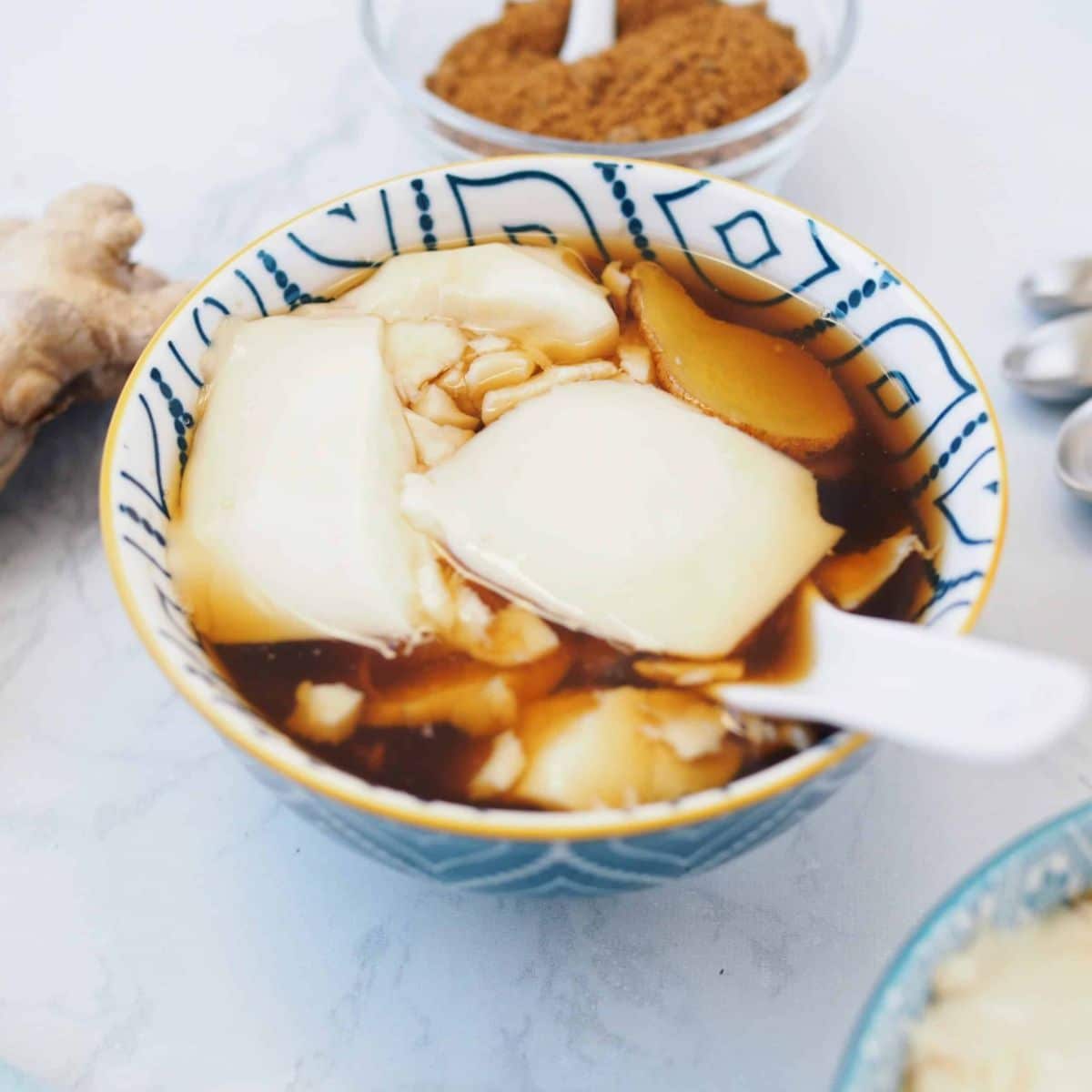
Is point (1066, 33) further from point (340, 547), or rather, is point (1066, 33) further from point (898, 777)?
point (340, 547)

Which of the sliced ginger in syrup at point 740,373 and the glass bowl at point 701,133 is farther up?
the glass bowl at point 701,133

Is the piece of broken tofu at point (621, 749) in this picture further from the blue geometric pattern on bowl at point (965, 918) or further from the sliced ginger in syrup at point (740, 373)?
the sliced ginger in syrup at point (740, 373)

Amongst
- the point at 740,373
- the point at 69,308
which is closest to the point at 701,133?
the point at 740,373

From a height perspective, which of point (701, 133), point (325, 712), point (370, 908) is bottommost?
point (370, 908)

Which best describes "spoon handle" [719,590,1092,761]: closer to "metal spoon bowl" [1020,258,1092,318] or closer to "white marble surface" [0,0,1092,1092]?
"white marble surface" [0,0,1092,1092]

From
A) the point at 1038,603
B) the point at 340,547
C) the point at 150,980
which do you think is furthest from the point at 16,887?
the point at 1038,603

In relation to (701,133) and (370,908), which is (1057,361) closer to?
(701,133)

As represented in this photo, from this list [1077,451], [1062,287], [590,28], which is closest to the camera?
[1077,451]

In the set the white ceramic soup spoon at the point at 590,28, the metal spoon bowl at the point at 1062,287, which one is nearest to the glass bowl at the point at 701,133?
the white ceramic soup spoon at the point at 590,28
